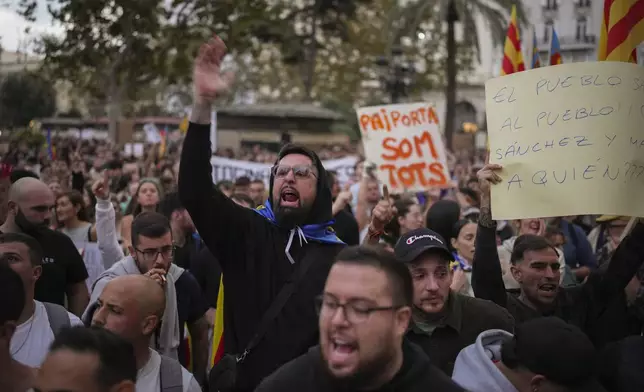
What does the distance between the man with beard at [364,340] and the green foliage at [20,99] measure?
19302mm

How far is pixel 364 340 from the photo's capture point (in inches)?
108

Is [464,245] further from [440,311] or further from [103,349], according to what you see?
A: [103,349]

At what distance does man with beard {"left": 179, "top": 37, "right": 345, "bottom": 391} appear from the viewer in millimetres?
3938

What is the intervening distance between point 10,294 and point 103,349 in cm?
71

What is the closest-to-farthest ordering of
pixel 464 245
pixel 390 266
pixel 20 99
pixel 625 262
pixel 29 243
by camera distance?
pixel 390 266 < pixel 29 243 < pixel 625 262 < pixel 464 245 < pixel 20 99

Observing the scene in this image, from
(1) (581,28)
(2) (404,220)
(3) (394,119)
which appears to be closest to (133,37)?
(3) (394,119)

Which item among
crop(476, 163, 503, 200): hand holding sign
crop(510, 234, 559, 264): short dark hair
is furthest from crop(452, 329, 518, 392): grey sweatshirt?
crop(510, 234, 559, 264): short dark hair

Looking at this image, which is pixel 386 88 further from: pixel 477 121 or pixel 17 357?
pixel 477 121

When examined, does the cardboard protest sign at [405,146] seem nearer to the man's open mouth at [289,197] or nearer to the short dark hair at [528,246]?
the short dark hair at [528,246]

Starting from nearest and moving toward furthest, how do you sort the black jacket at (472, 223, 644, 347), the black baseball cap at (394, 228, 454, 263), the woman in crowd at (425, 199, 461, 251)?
1. the black baseball cap at (394, 228, 454, 263)
2. the black jacket at (472, 223, 644, 347)
3. the woman in crowd at (425, 199, 461, 251)

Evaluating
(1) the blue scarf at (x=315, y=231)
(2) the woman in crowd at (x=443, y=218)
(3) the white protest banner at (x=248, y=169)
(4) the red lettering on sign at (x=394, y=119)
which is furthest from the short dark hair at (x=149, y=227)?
(3) the white protest banner at (x=248, y=169)

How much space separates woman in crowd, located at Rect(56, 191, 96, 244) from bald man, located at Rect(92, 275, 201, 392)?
144 inches

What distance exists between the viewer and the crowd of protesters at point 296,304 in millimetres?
2873

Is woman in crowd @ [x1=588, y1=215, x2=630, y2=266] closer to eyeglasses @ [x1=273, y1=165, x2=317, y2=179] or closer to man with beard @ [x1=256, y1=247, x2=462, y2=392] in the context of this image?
eyeglasses @ [x1=273, y1=165, x2=317, y2=179]
